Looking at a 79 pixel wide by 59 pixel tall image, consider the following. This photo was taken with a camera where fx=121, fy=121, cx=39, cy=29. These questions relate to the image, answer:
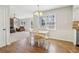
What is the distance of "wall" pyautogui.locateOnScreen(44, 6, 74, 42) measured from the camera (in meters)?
3.04

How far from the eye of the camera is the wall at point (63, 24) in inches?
120

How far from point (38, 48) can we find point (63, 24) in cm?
91

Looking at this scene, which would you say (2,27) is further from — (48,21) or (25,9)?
(48,21)

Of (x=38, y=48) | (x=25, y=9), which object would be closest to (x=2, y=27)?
(x=25, y=9)

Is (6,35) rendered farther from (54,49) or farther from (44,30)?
(54,49)

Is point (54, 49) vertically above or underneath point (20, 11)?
underneath

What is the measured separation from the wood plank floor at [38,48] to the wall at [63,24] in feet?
0.50

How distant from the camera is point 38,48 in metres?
3.17

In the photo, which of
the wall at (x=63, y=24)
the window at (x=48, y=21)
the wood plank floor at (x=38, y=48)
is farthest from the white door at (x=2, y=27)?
the wall at (x=63, y=24)

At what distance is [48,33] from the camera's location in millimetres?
3172

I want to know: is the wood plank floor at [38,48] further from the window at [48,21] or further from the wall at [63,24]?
the window at [48,21]
